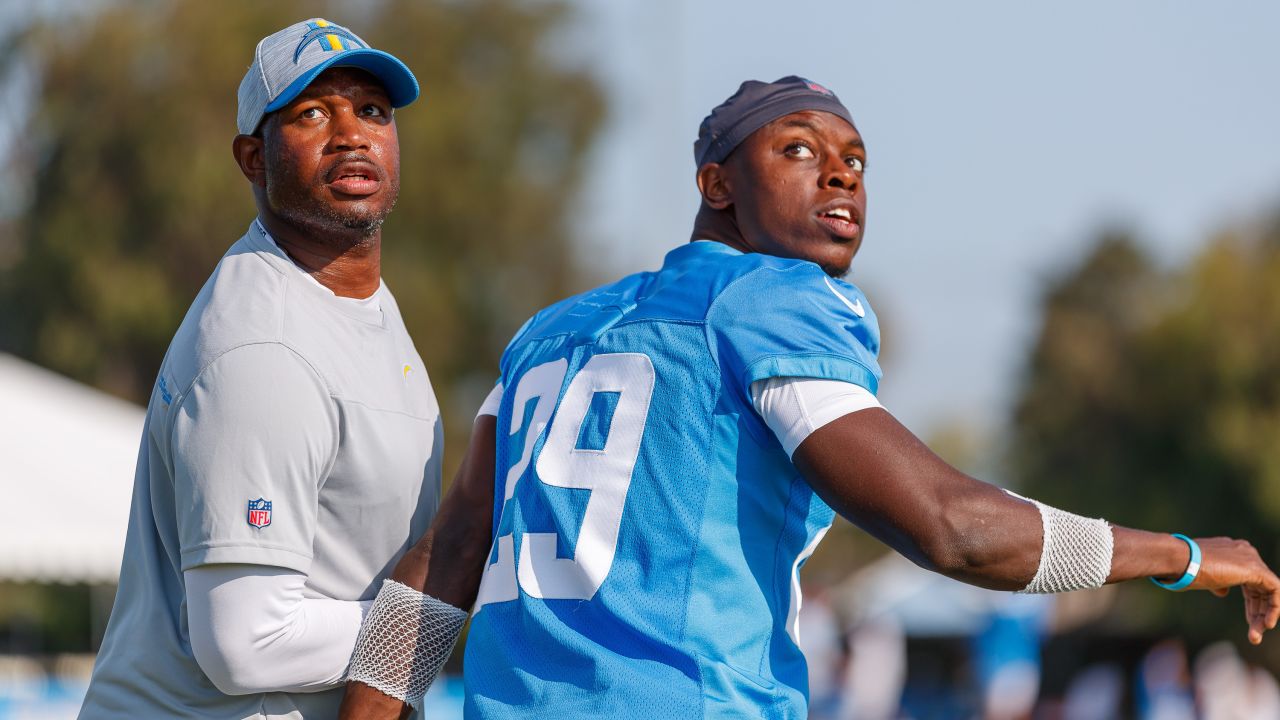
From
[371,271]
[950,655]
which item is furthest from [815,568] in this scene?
[371,271]

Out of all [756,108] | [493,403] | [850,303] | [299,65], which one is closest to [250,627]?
[493,403]

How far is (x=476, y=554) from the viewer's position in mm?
3131

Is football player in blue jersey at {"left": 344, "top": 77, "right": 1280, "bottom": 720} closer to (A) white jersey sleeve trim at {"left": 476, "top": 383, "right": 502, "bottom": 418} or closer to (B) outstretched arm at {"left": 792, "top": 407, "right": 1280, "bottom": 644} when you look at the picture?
(B) outstretched arm at {"left": 792, "top": 407, "right": 1280, "bottom": 644}

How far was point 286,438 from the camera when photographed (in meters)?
2.81

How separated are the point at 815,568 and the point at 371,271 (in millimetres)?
58828

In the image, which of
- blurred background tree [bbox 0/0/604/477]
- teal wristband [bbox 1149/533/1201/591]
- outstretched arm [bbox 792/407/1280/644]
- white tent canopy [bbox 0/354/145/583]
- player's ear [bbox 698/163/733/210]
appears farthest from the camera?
blurred background tree [bbox 0/0/604/477]

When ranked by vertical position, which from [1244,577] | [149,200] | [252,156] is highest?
[149,200]

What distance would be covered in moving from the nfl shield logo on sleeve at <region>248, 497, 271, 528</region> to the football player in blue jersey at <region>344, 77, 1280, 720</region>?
357mm

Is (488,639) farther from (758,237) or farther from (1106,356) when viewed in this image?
(1106,356)

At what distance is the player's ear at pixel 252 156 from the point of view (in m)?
3.21

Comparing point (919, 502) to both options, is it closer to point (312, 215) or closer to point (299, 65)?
point (312, 215)

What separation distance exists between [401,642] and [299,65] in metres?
1.20

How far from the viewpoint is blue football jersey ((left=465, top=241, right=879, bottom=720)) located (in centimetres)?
260

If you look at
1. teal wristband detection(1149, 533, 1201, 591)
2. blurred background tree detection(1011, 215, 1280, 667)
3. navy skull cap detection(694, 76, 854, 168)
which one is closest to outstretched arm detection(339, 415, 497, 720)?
navy skull cap detection(694, 76, 854, 168)
